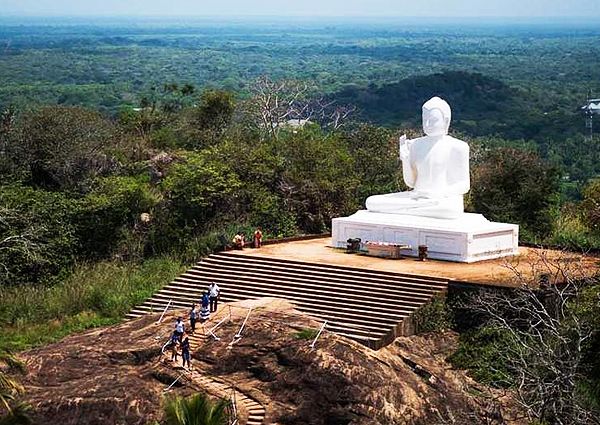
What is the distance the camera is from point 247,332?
25422 millimetres

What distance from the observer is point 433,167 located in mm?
32000

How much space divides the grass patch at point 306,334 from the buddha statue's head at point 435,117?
359 inches

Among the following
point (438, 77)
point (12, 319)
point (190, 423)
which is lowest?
point (438, 77)

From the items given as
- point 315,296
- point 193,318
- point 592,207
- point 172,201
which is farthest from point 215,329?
point 592,207

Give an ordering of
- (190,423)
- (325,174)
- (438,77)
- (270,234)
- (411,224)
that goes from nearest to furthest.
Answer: (190,423)
(411,224)
(270,234)
(325,174)
(438,77)

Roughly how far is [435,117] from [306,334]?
9.53 meters

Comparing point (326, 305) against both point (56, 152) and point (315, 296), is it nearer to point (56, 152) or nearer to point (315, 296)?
point (315, 296)

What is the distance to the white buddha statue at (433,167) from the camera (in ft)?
105

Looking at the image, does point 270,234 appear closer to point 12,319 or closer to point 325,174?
point 325,174

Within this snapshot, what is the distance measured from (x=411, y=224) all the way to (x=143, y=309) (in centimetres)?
710

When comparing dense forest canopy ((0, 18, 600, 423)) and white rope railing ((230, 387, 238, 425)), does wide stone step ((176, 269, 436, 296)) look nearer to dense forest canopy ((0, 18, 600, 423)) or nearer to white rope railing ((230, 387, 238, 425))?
dense forest canopy ((0, 18, 600, 423))

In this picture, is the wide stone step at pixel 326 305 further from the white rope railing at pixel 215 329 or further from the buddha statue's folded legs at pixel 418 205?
the buddha statue's folded legs at pixel 418 205

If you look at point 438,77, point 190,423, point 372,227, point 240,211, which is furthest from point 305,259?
point 438,77

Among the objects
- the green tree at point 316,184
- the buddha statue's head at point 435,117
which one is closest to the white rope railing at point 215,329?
the buddha statue's head at point 435,117
